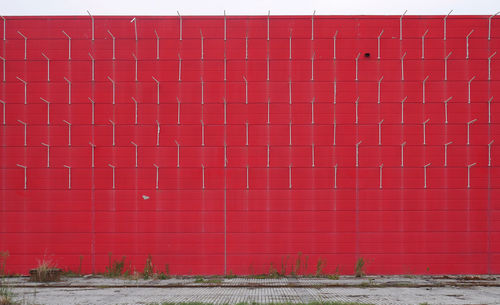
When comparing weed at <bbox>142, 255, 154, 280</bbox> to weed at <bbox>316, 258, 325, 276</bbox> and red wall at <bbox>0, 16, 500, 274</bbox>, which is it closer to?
Answer: red wall at <bbox>0, 16, 500, 274</bbox>

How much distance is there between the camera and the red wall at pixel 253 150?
12.8 meters

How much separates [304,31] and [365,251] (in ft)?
22.7

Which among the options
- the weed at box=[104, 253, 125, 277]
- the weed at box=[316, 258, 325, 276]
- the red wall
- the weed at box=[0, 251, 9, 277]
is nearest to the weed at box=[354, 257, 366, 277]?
the red wall

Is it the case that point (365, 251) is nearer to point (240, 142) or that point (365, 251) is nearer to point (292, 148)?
point (292, 148)

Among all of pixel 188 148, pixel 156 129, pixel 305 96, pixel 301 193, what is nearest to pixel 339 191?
pixel 301 193

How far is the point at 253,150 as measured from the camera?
1305 centimetres

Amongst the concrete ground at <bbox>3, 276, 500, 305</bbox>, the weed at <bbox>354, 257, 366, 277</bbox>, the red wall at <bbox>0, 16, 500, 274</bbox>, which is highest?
the red wall at <bbox>0, 16, 500, 274</bbox>

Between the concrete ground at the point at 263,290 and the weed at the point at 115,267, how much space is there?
365mm

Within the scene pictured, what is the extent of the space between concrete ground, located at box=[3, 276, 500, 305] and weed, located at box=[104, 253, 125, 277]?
37 cm

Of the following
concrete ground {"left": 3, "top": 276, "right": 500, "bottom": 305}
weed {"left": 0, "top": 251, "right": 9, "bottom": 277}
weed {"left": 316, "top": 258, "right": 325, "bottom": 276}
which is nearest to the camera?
concrete ground {"left": 3, "top": 276, "right": 500, "bottom": 305}

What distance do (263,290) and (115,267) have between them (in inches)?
186

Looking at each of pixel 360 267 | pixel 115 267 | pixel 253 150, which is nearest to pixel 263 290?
pixel 360 267

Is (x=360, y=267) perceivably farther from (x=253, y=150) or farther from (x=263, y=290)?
(x=253, y=150)

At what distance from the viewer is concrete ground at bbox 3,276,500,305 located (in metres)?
9.80
